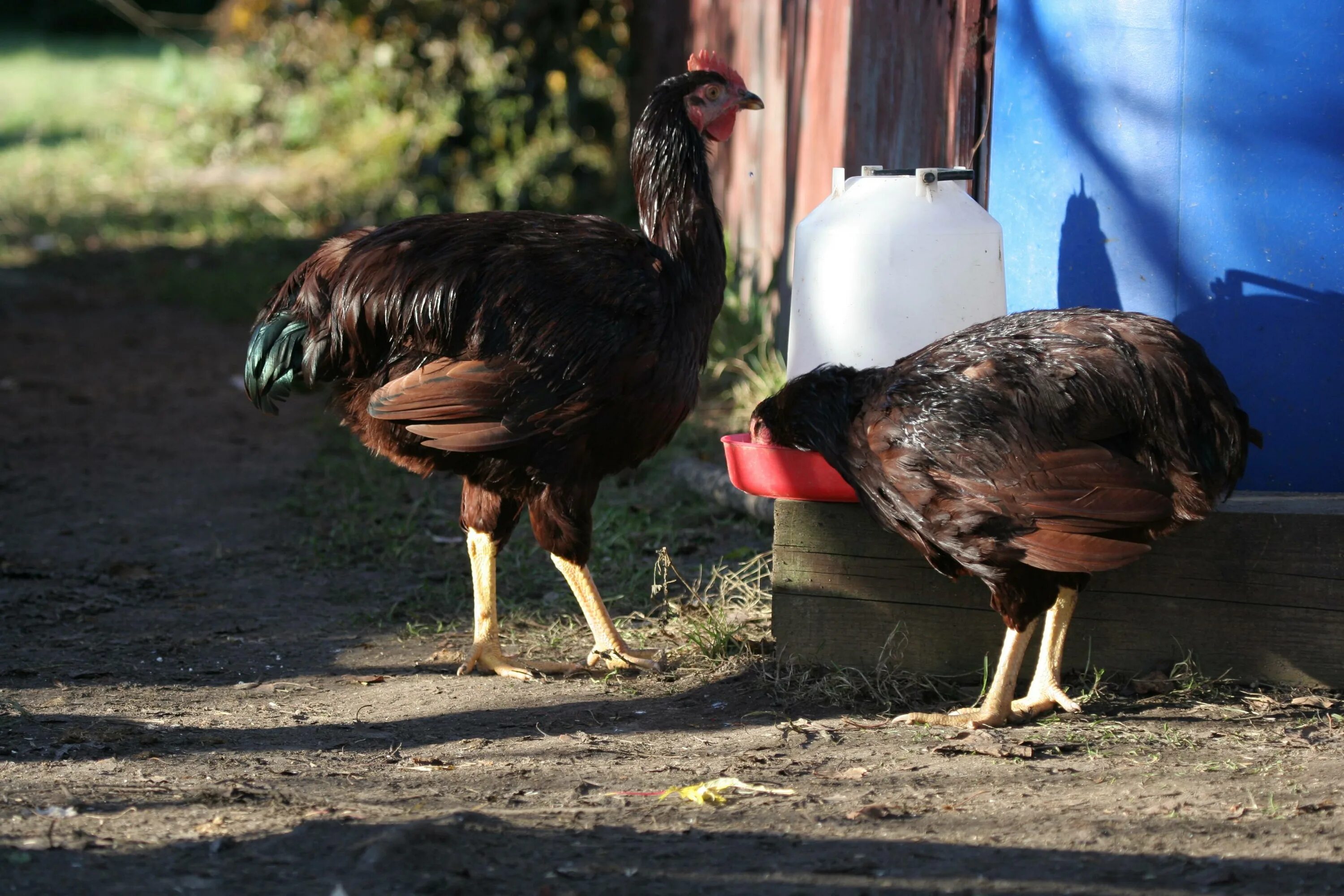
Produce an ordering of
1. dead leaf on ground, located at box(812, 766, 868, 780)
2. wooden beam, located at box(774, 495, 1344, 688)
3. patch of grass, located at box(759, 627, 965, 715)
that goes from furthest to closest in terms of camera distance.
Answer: patch of grass, located at box(759, 627, 965, 715) → wooden beam, located at box(774, 495, 1344, 688) → dead leaf on ground, located at box(812, 766, 868, 780)

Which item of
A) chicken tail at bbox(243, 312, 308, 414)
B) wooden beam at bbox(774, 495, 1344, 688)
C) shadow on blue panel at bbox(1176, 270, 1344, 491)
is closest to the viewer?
wooden beam at bbox(774, 495, 1344, 688)

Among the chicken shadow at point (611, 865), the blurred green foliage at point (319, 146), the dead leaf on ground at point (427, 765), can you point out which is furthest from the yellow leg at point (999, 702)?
the blurred green foliage at point (319, 146)

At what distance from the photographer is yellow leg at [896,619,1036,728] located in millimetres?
3629

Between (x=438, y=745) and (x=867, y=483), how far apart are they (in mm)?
1407

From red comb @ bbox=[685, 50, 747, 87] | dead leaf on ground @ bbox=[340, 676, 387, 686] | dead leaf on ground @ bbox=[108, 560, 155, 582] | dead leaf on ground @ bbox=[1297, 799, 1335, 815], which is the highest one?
red comb @ bbox=[685, 50, 747, 87]

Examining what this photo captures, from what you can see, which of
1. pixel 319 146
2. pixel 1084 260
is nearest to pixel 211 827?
pixel 1084 260

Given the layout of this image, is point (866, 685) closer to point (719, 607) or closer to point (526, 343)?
point (719, 607)

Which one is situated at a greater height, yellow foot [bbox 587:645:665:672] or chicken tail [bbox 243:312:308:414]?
chicken tail [bbox 243:312:308:414]

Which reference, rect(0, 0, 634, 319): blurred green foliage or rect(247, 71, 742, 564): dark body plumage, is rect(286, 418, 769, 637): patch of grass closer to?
rect(247, 71, 742, 564): dark body plumage

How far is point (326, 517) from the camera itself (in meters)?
5.97

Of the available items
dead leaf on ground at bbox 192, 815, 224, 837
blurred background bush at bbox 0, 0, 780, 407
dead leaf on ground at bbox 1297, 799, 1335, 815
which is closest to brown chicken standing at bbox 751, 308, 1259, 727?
dead leaf on ground at bbox 1297, 799, 1335, 815

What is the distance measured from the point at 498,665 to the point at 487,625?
0.14 metres

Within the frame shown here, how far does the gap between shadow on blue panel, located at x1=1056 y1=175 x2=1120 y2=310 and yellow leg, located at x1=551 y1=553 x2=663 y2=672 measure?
1.85 meters

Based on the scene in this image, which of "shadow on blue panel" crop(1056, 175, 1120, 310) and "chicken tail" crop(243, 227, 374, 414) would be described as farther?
"shadow on blue panel" crop(1056, 175, 1120, 310)
